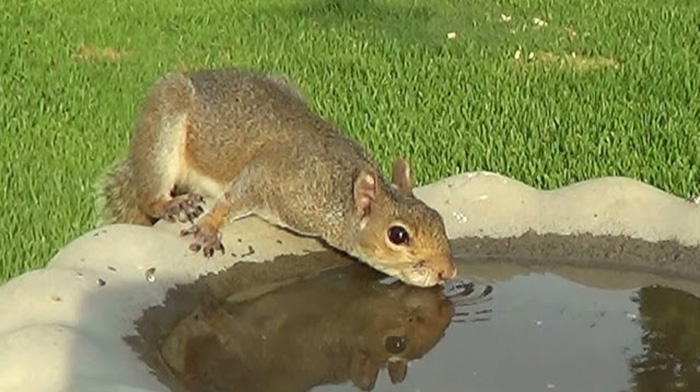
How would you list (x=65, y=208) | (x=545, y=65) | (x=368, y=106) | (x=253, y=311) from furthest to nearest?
(x=545, y=65)
(x=368, y=106)
(x=65, y=208)
(x=253, y=311)

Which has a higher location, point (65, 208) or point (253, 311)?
point (253, 311)

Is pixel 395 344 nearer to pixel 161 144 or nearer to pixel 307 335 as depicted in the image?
pixel 307 335

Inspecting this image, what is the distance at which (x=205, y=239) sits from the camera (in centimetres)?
301

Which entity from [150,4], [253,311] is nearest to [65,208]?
[253,311]

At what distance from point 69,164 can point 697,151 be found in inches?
101

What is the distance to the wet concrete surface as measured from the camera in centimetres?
A: 259

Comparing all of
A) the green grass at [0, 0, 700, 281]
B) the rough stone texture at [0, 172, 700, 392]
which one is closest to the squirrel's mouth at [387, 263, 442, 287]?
the rough stone texture at [0, 172, 700, 392]

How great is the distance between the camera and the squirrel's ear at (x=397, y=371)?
2.61 metres

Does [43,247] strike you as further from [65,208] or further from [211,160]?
[211,160]

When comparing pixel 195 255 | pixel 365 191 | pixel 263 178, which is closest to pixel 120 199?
pixel 263 178

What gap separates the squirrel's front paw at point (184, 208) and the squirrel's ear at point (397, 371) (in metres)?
0.86

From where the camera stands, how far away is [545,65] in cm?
761

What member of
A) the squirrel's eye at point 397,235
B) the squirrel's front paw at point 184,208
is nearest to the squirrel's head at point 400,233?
the squirrel's eye at point 397,235

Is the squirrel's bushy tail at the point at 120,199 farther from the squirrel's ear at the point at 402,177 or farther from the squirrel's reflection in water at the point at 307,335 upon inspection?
the squirrel's reflection in water at the point at 307,335
